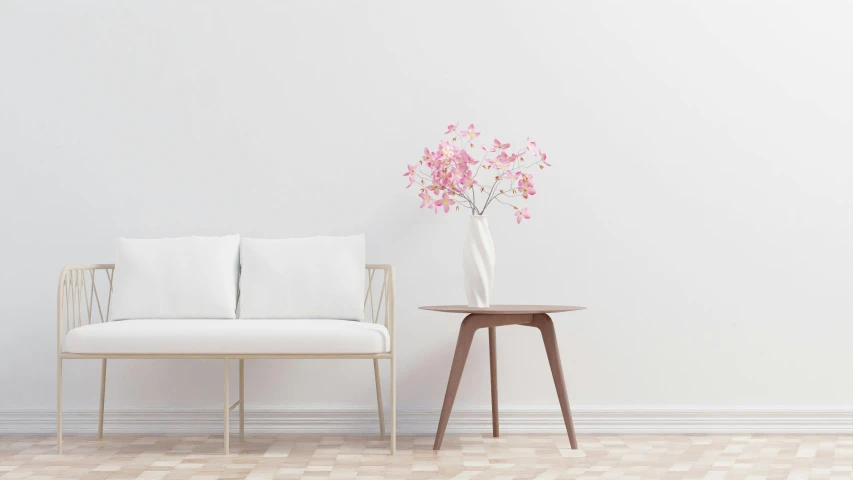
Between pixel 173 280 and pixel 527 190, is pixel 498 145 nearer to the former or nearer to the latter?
pixel 527 190

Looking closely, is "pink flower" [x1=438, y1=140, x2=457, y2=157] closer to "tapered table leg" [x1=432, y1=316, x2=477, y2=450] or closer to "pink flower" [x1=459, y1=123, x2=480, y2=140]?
"pink flower" [x1=459, y1=123, x2=480, y2=140]

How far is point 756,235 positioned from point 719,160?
12.5 inches

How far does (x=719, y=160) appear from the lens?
3354 millimetres

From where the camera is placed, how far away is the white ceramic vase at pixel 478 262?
119 inches

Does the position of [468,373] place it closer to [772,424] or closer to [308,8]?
[772,424]

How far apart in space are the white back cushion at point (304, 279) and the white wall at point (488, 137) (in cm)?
23

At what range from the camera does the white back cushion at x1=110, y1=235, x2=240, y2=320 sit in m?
3.04

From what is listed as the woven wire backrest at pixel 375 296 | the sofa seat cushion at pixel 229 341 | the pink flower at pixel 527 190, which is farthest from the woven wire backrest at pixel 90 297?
the pink flower at pixel 527 190

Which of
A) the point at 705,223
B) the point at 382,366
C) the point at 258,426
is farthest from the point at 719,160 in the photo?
the point at 258,426

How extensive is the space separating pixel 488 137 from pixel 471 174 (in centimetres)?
20

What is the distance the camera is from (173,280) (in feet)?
10.0

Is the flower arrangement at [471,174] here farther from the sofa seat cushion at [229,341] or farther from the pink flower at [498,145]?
the sofa seat cushion at [229,341]

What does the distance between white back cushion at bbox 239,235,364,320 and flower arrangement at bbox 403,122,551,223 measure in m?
0.34

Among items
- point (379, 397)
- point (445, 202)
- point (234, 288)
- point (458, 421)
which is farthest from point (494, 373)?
point (234, 288)
